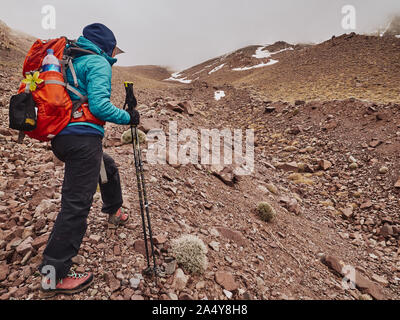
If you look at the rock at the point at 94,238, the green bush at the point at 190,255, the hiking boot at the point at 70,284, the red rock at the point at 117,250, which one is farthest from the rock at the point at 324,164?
the hiking boot at the point at 70,284

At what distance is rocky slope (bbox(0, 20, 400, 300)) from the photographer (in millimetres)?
3428

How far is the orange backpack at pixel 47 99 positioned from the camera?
2.41 m

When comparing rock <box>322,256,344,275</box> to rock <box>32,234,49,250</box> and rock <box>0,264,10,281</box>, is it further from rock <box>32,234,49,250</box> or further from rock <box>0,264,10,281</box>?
rock <box>0,264,10,281</box>

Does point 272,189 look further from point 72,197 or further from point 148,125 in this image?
point 72,197

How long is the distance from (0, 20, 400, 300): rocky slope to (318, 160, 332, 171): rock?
52mm

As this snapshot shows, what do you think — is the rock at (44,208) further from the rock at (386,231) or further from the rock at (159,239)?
the rock at (386,231)

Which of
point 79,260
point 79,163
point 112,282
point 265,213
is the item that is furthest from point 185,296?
point 265,213

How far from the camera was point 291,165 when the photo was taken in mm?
11258

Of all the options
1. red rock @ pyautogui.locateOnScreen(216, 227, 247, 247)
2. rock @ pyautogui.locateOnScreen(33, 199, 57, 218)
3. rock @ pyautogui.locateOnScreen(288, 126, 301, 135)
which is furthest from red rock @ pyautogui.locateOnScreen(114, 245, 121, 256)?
rock @ pyautogui.locateOnScreen(288, 126, 301, 135)

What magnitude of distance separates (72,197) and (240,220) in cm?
434
